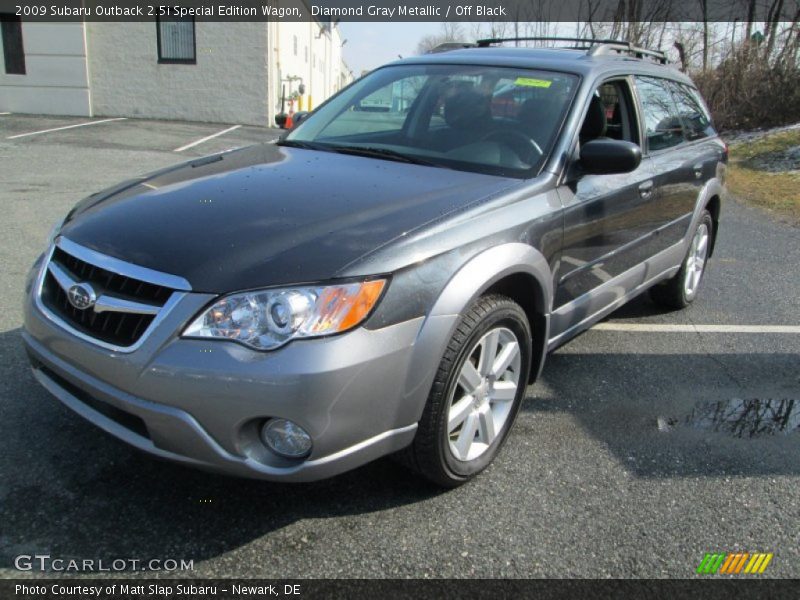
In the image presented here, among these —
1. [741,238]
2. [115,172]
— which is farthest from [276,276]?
[115,172]

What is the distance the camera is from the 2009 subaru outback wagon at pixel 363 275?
7.22 ft

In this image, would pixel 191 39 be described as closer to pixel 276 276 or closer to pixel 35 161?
pixel 35 161

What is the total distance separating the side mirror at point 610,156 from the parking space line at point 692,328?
182 cm

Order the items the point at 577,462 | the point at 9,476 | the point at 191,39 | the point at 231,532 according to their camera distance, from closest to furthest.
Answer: the point at 231,532 → the point at 9,476 → the point at 577,462 → the point at 191,39

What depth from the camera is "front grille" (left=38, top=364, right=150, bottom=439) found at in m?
2.34

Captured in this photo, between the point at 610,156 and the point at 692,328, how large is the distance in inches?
89.2

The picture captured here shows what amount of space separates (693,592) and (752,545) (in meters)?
0.42

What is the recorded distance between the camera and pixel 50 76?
19.6m

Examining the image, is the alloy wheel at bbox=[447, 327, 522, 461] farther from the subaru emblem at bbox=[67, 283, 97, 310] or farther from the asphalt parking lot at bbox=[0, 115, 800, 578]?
the subaru emblem at bbox=[67, 283, 97, 310]

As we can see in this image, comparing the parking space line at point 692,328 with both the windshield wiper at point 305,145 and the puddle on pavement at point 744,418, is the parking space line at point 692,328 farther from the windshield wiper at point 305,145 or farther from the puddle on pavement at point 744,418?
the windshield wiper at point 305,145

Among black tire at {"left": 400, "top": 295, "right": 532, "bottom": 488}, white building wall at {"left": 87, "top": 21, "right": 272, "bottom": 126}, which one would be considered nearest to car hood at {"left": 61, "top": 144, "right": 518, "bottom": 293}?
black tire at {"left": 400, "top": 295, "right": 532, "bottom": 488}

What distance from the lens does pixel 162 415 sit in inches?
87.1

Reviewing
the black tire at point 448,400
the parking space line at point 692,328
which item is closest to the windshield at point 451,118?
the black tire at point 448,400

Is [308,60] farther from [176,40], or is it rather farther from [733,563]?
[733,563]
